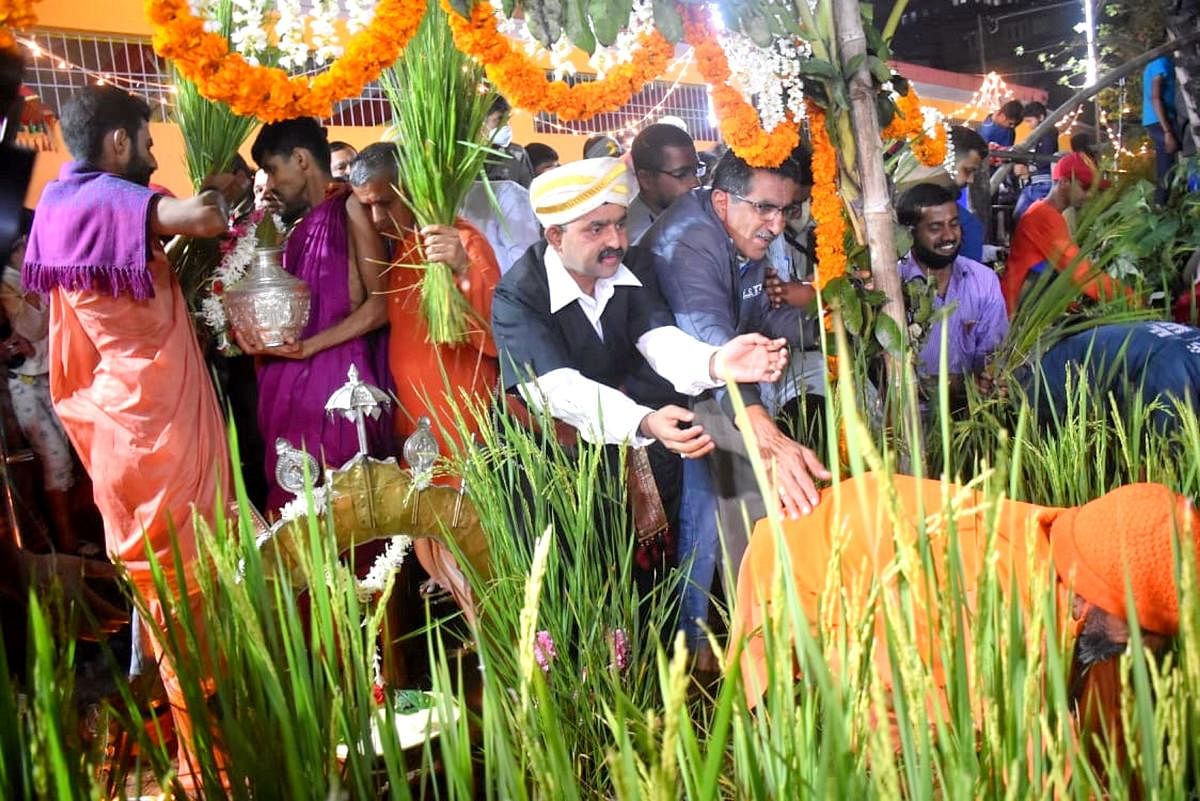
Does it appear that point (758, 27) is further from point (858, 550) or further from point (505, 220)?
point (858, 550)

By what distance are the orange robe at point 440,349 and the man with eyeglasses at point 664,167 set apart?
54 centimetres

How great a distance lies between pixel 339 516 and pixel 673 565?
0.90 metres

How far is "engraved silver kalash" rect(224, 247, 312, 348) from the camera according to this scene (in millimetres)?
2561

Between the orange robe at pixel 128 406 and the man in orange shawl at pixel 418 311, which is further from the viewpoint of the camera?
the man in orange shawl at pixel 418 311

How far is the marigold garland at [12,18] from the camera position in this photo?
2066 mm

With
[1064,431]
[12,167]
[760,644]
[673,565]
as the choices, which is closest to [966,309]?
[1064,431]

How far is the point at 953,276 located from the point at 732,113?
1197 mm

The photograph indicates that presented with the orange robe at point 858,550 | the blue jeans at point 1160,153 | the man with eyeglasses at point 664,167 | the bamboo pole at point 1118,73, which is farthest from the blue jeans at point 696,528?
the blue jeans at point 1160,153

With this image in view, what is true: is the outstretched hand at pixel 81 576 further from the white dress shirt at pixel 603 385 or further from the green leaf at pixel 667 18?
the green leaf at pixel 667 18

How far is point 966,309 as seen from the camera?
357 cm

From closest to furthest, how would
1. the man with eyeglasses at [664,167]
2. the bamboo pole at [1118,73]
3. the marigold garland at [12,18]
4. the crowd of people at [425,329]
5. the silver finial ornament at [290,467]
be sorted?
the marigold garland at [12,18] < the crowd of people at [425,329] < the silver finial ornament at [290,467] < the man with eyeglasses at [664,167] < the bamboo pole at [1118,73]

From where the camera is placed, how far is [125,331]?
238 centimetres

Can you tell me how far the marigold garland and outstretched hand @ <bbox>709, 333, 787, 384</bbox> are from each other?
1.61m

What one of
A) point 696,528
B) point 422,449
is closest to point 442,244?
point 422,449
